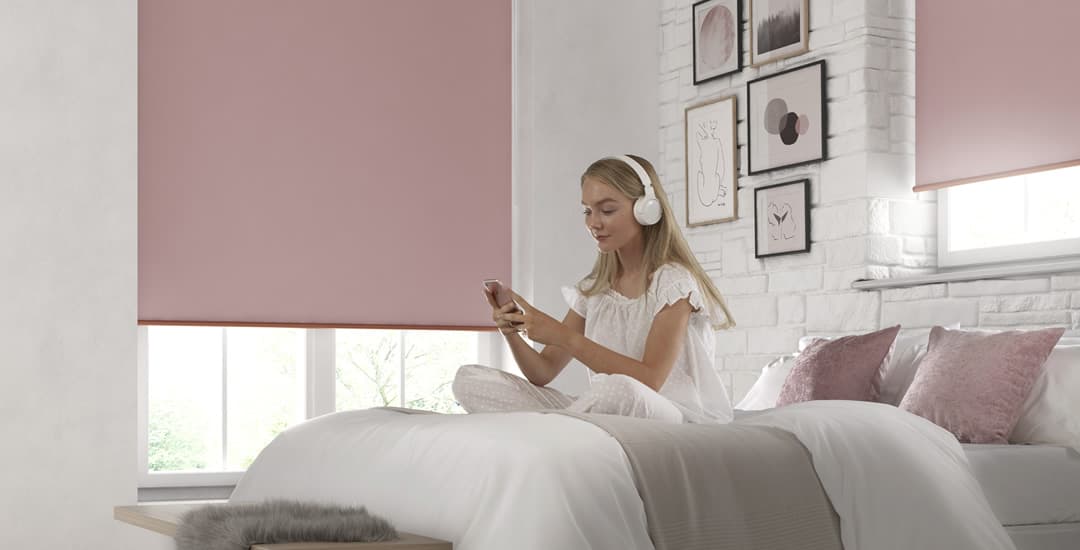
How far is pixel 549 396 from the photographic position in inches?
116

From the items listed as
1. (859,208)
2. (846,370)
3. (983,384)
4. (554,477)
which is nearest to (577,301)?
(846,370)

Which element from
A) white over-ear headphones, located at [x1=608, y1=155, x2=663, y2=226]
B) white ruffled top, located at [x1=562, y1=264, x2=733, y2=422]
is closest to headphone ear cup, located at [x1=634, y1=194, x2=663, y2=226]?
white over-ear headphones, located at [x1=608, y1=155, x2=663, y2=226]

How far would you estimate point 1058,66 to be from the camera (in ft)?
12.4

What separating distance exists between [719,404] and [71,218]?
264cm

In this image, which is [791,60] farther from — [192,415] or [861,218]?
[192,415]

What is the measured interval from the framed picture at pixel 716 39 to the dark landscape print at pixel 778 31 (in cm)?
15

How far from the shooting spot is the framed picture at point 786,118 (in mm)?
4602

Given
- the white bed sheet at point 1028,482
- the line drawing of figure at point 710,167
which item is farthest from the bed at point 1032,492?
the line drawing of figure at point 710,167

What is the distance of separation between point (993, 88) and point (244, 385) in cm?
299

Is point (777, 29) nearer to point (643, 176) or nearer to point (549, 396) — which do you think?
point (643, 176)

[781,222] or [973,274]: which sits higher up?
[781,222]

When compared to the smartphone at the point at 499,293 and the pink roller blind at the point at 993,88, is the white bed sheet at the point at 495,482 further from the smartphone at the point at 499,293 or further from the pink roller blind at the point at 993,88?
the pink roller blind at the point at 993,88

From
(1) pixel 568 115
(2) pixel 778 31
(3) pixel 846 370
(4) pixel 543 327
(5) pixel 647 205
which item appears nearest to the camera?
(4) pixel 543 327

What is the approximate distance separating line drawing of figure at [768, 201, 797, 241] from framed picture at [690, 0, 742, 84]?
0.67 metres
